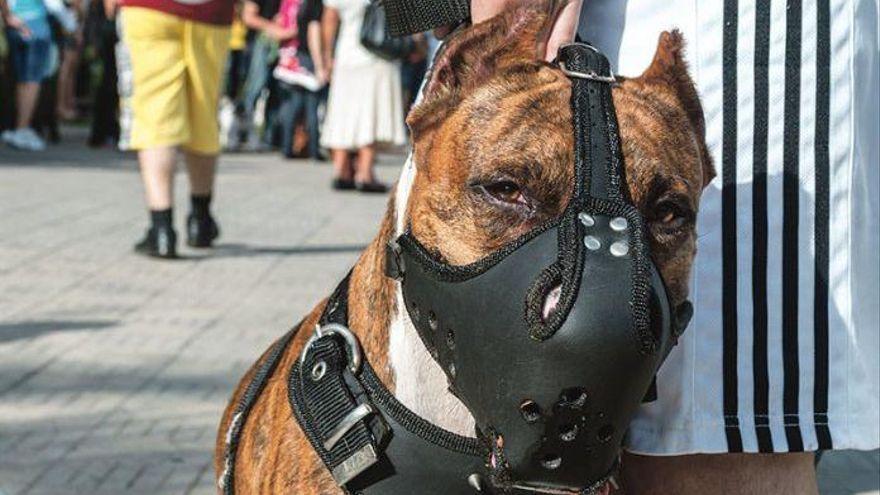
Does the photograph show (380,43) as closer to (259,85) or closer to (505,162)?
(259,85)

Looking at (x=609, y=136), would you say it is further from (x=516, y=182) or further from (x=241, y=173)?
(x=241, y=173)

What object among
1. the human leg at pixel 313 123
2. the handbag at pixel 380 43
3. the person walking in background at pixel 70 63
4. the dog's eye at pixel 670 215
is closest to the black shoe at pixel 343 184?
the handbag at pixel 380 43

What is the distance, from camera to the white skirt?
14.1 metres

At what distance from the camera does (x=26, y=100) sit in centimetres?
1830

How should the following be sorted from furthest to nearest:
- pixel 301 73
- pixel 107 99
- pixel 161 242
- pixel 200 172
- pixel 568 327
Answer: pixel 107 99 < pixel 301 73 < pixel 200 172 < pixel 161 242 < pixel 568 327

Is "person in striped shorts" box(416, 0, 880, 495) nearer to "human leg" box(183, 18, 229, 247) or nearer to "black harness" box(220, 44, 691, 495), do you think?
"black harness" box(220, 44, 691, 495)

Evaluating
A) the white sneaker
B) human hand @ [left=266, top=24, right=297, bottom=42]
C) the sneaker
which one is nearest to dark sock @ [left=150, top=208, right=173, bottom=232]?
the sneaker

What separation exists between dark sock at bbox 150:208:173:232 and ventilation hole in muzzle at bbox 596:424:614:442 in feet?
22.9

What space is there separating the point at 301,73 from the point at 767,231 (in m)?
15.2

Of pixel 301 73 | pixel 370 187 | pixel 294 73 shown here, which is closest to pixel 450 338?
pixel 370 187

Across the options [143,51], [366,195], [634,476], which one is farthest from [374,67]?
[634,476]

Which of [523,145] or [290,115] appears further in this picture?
[290,115]

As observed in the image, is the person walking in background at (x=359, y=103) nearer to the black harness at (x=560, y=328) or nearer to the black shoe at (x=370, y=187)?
the black shoe at (x=370, y=187)

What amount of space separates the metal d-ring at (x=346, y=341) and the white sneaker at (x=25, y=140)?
15.7m
